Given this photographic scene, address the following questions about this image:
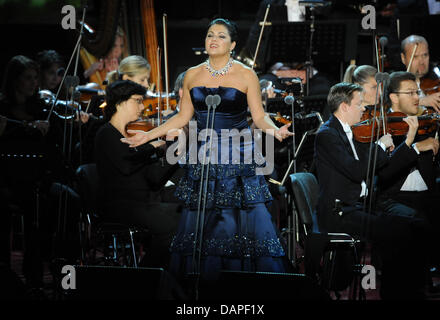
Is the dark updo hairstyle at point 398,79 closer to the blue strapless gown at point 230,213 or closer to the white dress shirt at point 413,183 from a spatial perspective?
the white dress shirt at point 413,183

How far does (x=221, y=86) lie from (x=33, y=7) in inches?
173

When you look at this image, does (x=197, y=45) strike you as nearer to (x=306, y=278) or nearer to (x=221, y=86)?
(x=221, y=86)

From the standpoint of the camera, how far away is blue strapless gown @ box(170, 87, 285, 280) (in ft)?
11.3

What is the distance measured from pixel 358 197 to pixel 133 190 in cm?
143

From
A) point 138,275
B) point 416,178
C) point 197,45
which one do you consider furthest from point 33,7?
point 138,275

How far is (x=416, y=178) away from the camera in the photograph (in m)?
4.20

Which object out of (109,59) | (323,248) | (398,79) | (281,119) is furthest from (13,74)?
(398,79)

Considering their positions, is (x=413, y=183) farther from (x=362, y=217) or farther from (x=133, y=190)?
(x=133, y=190)

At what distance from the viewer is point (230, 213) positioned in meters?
3.49

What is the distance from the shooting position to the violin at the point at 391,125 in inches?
154

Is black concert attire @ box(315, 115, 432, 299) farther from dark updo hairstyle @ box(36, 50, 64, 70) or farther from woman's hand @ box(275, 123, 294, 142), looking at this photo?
dark updo hairstyle @ box(36, 50, 64, 70)

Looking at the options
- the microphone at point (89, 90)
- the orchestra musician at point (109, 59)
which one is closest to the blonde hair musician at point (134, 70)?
the microphone at point (89, 90)

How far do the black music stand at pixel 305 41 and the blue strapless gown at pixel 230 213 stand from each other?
2.19 meters

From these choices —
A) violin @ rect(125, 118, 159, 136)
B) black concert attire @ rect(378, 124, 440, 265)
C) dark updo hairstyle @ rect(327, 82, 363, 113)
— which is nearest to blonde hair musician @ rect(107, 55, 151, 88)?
violin @ rect(125, 118, 159, 136)
